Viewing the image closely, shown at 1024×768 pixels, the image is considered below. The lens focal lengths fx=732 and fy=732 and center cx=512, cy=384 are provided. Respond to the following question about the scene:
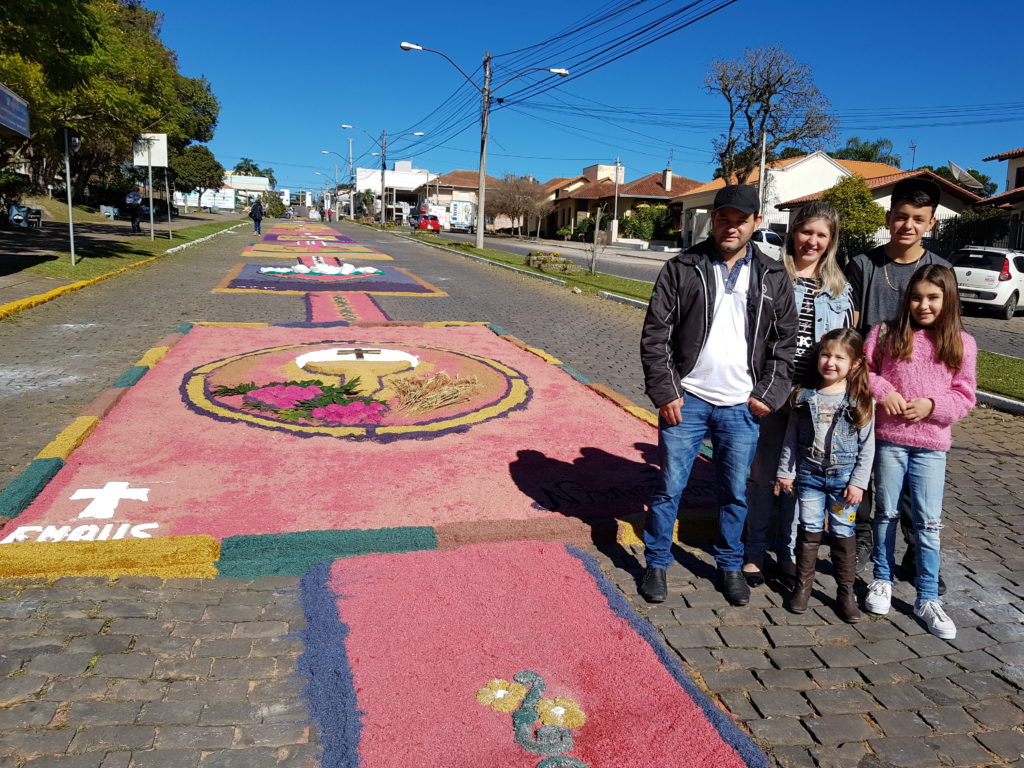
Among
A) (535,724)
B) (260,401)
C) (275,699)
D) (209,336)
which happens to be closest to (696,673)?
(535,724)

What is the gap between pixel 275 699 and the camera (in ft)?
8.82


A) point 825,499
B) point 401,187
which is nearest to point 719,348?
point 825,499

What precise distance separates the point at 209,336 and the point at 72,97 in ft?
40.4

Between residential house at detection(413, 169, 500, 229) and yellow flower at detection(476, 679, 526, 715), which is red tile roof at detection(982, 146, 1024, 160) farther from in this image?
residential house at detection(413, 169, 500, 229)

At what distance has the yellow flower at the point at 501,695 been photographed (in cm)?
266

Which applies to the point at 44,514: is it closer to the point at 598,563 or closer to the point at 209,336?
the point at 598,563

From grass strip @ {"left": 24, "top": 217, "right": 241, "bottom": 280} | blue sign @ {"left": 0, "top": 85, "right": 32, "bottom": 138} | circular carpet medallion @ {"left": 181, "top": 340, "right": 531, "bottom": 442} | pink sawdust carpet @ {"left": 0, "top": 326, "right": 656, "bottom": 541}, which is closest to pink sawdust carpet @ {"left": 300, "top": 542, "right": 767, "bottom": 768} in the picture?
pink sawdust carpet @ {"left": 0, "top": 326, "right": 656, "bottom": 541}

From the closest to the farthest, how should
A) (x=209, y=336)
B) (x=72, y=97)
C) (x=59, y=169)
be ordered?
(x=209, y=336)
(x=72, y=97)
(x=59, y=169)

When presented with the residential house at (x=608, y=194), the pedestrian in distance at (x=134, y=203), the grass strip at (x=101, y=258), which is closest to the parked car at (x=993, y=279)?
the grass strip at (x=101, y=258)

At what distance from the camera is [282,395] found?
647cm

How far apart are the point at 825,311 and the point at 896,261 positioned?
1.52 feet

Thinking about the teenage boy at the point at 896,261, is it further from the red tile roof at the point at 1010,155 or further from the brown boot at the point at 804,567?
the red tile roof at the point at 1010,155

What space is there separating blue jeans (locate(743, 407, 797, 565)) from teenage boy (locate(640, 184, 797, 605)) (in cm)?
35

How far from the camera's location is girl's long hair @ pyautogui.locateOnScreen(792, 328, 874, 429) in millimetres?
3428
